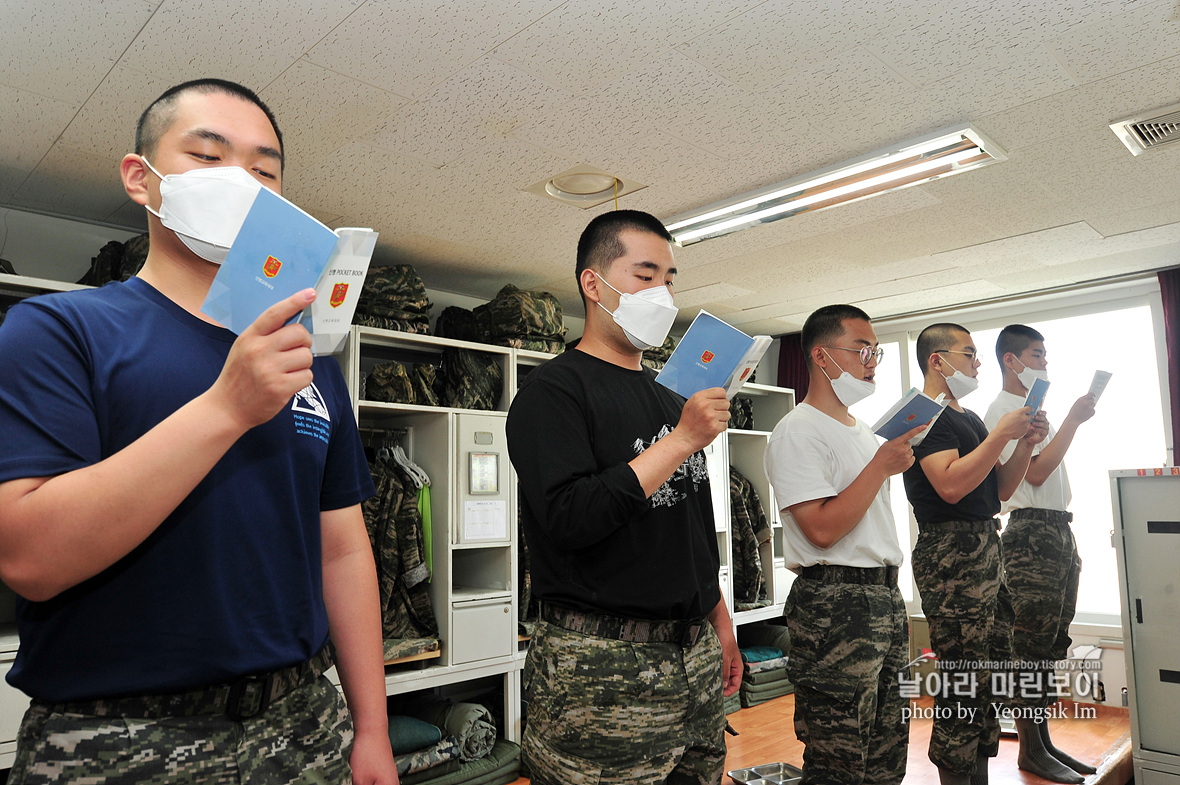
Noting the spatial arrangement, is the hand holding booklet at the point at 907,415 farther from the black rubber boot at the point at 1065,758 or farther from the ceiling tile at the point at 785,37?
the black rubber boot at the point at 1065,758

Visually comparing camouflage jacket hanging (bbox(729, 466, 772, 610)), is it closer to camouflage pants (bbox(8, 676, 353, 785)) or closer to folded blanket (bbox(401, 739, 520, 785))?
folded blanket (bbox(401, 739, 520, 785))

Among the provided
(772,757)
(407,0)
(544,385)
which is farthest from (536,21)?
(772,757)

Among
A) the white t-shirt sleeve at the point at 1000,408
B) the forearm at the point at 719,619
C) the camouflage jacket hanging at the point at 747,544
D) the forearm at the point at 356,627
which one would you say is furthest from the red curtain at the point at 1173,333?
the forearm at the point at 356,627

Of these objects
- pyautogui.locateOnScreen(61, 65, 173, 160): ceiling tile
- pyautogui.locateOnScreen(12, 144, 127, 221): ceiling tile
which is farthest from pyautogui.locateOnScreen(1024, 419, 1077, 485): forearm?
pyautogui.locateOnScreen(12, 144, 127, 221): ceiling tile

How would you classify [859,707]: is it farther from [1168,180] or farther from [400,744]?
[1168,180]

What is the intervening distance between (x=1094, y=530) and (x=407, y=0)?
572cm

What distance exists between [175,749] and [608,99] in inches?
89.8

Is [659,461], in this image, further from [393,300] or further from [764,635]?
[764,635]

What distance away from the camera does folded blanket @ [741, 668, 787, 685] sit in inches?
205

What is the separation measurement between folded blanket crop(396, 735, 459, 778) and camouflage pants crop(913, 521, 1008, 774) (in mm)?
2099

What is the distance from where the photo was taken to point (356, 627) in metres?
1.09

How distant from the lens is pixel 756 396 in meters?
6.41

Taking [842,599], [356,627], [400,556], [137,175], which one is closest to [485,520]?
[400,556]

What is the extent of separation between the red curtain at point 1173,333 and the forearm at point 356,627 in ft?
17.7
